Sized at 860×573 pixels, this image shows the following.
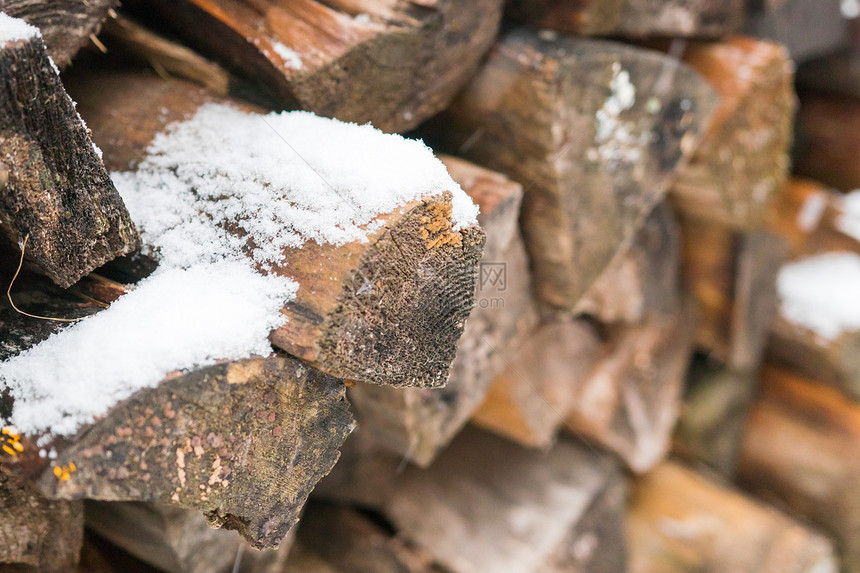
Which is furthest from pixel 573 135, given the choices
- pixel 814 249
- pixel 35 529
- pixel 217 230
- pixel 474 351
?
pixel 814 249

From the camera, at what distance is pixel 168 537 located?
116cm

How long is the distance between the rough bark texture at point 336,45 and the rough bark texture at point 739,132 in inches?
38.6

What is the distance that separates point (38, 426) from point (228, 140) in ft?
1.67

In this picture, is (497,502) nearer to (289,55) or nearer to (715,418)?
(715,418)

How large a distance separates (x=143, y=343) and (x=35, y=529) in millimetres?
542

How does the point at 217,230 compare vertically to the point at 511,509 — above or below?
above

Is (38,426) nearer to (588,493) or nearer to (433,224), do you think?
(433,224)

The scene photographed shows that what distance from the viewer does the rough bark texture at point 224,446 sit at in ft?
2.12

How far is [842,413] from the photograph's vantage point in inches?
96.2

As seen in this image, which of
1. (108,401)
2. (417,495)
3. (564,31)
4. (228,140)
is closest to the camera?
(108,401)

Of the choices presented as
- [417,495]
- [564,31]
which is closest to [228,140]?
[564,31]

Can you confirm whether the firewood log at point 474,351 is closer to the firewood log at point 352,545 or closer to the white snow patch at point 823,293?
the firewood log at point 352,545

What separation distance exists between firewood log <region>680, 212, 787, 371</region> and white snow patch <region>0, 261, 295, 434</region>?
75.0 inches

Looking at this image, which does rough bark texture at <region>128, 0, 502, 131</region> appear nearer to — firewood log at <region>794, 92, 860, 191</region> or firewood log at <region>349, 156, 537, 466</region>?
firewood log at <region>349, 156, 537, 466</region>
